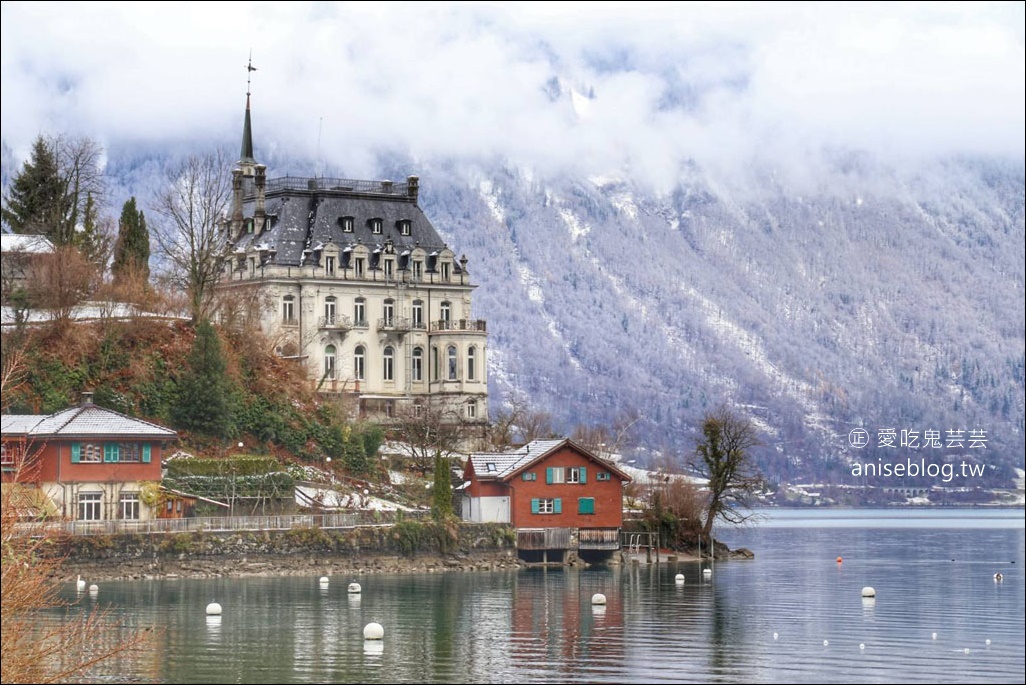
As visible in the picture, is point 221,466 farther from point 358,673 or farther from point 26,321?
point 358,673

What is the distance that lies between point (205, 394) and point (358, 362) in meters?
21.2

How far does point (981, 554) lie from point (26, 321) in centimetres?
6289

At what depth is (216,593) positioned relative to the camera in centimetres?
7969

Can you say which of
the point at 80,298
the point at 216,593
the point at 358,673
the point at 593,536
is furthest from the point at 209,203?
the point at 358,673

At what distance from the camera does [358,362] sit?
121 meters

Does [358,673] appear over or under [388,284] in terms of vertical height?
under

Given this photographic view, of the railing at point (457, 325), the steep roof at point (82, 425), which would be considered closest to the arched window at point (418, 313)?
the railing at point (457, 325)

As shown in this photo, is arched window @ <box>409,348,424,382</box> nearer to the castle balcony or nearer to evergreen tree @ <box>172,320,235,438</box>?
the castle balcony

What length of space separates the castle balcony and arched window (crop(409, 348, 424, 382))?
4.68 m

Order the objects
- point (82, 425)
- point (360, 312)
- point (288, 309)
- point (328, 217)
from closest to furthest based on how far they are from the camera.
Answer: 1. point (82, 425)
2. point (288, 309)
3. point (360, 312)
4. point (328, 217)

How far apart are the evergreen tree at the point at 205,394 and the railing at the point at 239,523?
10.7 metres

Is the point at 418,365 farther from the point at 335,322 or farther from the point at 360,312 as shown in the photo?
the point at 335,322

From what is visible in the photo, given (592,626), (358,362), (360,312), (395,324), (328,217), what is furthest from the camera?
(328,217)

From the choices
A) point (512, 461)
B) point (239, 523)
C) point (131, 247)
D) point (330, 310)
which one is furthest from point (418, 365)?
point (239, 523)
